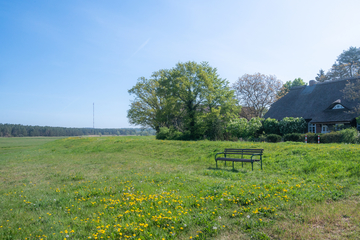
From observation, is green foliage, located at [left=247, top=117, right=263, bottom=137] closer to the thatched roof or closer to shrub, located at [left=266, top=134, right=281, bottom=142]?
shrub, located at [left=266, top=134, right=281, bottom=142]

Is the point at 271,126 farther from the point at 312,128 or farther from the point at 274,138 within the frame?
the point at 312,128

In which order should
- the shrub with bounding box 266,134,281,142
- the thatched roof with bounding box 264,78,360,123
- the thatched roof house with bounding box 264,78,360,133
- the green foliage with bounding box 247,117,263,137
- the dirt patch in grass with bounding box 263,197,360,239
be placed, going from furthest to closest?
the thatched roof with bounding box 264,78,360,123, the thatched roof house with bounding box 264,78,360,133, the green foliage with bounding box 247,117,263,137, the shrub with bounding box 266,134,281,142, the dirt patch in grass with bounding box 263,197,360,239

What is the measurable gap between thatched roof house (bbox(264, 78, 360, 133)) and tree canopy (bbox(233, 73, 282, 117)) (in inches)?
217

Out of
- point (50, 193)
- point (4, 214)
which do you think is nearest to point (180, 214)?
point (4, 214)

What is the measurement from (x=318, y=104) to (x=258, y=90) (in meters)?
13.4

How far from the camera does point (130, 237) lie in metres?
3.91

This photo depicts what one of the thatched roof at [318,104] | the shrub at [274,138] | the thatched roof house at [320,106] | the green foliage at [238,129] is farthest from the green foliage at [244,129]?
the thatched roof at [318,104]

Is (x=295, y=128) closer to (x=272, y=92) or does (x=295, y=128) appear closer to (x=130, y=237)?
(x=272, y=92)

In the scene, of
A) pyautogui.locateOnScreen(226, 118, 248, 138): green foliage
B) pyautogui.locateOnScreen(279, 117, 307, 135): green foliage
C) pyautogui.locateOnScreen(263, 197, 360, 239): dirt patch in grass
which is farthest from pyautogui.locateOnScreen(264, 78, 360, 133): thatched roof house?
pyautogui.locateOnScreen(263, 197, 360, 239): dirt patch in grass

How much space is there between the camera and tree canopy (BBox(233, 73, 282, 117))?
43156 mm

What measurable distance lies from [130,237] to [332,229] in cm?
369

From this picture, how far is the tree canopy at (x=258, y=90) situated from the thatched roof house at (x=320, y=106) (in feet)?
18.1

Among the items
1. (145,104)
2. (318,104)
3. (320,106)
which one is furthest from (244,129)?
(145,104)

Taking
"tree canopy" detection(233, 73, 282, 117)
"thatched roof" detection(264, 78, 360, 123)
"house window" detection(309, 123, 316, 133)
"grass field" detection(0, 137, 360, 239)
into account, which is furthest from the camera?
"tree canopy" detection(233, 73, 282, 117)
